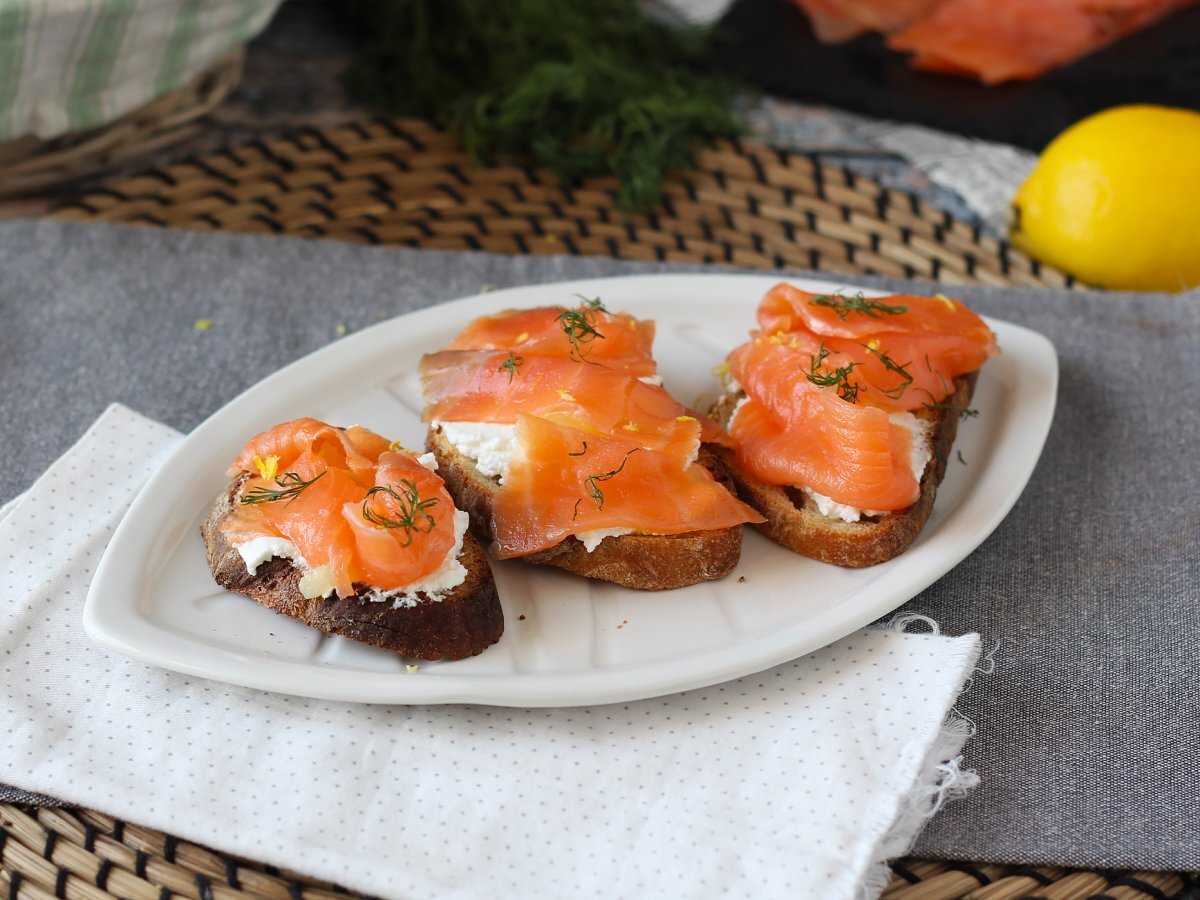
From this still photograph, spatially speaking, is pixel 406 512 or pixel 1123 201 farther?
pixel 1123 201

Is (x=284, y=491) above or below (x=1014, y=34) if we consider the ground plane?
below

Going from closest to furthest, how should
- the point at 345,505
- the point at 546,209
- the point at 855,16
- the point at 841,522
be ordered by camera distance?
the point at 345,505 → the point at 841,522 → the point at 546,209 → the point at 855,16

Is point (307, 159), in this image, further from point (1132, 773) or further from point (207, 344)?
point (1132, 773)

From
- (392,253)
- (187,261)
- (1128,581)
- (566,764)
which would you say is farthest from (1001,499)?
(187,261)

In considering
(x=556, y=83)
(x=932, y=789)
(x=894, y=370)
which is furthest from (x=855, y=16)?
(x=932, y=789)

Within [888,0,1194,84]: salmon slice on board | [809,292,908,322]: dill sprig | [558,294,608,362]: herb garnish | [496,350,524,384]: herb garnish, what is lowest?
[496,350,524,384]: herb garnish

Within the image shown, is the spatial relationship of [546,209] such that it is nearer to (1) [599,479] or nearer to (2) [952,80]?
(1) [599,479]

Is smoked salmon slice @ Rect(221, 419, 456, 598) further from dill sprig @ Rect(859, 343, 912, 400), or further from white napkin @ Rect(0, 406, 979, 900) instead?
dill sprig @ Rect(859, 343, 912, 400)

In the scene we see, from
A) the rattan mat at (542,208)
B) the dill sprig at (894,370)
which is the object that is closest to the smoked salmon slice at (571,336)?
the dill sprig at (894,370)

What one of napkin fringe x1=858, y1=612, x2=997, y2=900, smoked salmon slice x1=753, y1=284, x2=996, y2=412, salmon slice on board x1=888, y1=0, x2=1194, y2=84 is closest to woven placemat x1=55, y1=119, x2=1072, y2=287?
smoked salmon slice x1=753, y1=284, x2=996, y2=412
